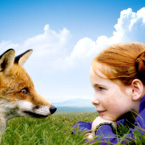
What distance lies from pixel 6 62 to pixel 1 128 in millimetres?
1231

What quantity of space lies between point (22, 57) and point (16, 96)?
102 cm

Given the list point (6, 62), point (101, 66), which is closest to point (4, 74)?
point (6, 62)

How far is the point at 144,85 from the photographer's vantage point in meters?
3.05

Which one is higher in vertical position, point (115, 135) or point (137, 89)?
point (137, 89)

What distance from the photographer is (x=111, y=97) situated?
3021 millimetres

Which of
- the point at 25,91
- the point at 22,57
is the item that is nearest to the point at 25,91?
the point at 25,91

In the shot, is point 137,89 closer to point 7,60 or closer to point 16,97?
point 16,97

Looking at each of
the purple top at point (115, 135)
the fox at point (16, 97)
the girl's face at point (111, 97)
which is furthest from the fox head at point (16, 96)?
the purple top at point (115, 135)

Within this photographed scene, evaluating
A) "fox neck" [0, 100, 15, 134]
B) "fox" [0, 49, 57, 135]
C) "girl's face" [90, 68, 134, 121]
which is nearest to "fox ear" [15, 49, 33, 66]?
"fox" [0, 49, 57, 135]

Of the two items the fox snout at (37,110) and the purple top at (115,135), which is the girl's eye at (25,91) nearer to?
the fox snout at (37,110)

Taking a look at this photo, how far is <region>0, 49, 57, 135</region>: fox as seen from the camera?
13.1ft

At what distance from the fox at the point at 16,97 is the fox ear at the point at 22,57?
379 millimetres

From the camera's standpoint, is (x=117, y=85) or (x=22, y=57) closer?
(x=117, y=85)

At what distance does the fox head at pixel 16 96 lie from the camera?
4.00 m
